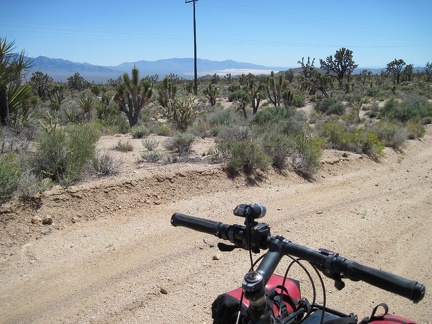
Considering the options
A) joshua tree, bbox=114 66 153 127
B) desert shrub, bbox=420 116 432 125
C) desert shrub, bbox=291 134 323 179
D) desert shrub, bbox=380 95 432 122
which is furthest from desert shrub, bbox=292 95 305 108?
desert shrub, bbox=291 134 323 179

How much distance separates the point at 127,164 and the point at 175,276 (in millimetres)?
4934

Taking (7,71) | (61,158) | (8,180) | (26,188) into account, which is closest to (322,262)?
(26,188)

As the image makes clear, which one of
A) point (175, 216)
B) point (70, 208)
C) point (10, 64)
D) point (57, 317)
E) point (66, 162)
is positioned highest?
point (10, 64)

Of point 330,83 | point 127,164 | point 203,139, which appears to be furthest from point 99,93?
point 127,164

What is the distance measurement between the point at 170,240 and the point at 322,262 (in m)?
4.27

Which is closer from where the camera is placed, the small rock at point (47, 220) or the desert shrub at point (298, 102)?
the small rock at point (47, 220)

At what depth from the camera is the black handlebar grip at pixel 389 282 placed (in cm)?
148

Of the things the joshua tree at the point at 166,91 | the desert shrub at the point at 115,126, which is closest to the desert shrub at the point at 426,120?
the joshua tree at the point at 166,91

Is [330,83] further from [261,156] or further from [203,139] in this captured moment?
[261,156]

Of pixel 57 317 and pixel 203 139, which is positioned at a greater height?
pixel 203 139

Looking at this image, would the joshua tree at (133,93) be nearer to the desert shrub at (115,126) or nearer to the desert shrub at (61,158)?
the desert shrub at (115,126)

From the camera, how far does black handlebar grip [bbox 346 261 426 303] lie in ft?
4.85

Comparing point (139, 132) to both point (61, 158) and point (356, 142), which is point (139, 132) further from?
point (356, 142)

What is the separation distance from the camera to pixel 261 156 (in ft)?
28.8
